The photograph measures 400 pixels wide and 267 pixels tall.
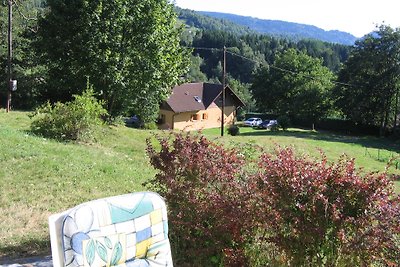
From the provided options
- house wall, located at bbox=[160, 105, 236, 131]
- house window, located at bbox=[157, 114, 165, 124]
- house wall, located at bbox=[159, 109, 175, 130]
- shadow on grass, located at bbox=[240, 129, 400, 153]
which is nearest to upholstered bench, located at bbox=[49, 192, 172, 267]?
shadow on grass, located at bbox=[240, 129, 400, 153]

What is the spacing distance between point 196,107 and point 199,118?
1461mm

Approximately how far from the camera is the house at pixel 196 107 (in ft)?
134

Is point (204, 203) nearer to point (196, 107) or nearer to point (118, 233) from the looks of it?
point (118, 233)

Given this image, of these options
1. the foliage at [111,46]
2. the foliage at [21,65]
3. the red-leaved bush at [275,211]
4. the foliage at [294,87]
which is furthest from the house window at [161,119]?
the red-leaved bush at [275,211]

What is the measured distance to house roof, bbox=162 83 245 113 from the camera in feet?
135

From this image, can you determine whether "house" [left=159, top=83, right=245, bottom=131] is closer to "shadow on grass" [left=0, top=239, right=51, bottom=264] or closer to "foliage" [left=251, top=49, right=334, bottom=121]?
"foliage" [left=251, top=49, right=334, bottom=121]

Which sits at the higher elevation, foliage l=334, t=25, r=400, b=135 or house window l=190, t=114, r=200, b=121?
foliage l=334, t=25, r=400, b=135

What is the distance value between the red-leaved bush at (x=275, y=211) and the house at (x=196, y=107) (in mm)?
34292

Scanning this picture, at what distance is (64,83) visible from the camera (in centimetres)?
1869

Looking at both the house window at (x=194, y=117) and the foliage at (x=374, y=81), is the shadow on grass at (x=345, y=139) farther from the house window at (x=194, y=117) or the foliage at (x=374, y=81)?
the house window at (x=194, y=117)

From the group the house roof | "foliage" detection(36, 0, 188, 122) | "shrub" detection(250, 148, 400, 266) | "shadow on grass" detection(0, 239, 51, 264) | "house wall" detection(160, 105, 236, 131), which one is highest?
"foliage" detection(36, 0, 188, 122)

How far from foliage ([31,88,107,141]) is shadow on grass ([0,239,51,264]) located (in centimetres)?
748

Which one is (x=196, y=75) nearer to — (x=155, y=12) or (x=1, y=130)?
(x=155, y=12)

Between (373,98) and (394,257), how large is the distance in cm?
3793
